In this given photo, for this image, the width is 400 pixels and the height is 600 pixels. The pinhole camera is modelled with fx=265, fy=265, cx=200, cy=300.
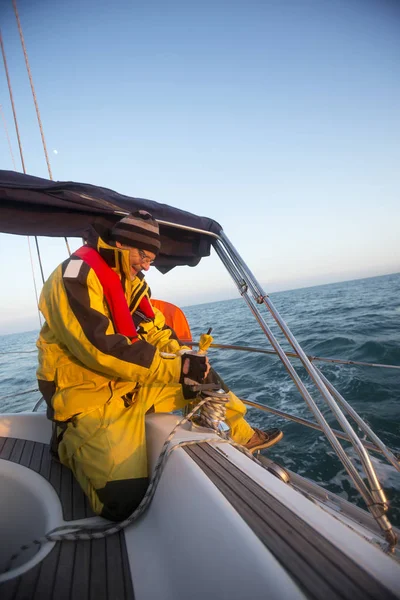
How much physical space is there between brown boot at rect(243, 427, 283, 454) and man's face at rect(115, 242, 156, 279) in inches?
58.0

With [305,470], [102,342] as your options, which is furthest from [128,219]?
[305,470]

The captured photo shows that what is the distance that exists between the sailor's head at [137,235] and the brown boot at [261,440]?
5.00 feet

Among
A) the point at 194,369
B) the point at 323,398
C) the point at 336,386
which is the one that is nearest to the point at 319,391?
the point at 323,398

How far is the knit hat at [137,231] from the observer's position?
1.69m

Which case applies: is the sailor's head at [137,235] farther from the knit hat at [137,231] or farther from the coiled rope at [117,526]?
the coiled rope at [117,526]

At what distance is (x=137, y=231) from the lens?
1.71 metres

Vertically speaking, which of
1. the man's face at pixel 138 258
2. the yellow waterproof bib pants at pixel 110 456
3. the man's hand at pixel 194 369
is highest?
the man's face at pixel 138 258

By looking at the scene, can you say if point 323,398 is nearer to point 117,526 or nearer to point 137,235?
point 117,526

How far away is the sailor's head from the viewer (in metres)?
1.70

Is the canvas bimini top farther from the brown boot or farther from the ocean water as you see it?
the brown boot

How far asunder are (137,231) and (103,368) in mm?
865

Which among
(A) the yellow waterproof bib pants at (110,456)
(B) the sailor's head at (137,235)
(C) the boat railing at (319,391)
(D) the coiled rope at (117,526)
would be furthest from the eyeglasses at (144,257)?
(D) the coiled rope at (117,526)

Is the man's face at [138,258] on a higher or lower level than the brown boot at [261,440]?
higher

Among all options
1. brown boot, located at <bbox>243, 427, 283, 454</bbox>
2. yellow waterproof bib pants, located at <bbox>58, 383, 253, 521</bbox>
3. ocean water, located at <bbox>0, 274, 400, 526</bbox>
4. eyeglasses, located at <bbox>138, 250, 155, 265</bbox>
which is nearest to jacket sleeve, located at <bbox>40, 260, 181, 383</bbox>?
yellow waterproof bib pants, located at <bbox>58, 383, 253, 521</bbox>
